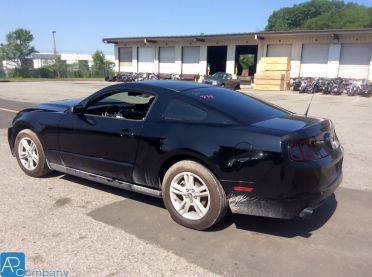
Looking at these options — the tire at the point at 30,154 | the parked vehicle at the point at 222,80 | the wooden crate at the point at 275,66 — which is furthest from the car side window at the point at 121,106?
the wooden crate at the point at 275,66

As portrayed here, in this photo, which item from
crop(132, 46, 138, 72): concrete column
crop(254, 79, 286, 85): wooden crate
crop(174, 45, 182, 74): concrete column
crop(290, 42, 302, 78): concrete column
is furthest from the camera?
crop(132, 46, 138, 72): concrete column

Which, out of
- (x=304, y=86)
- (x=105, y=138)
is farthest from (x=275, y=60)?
(x=105, y=138)

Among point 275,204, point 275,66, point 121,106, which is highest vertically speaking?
point 275,66

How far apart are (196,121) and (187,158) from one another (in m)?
0.39

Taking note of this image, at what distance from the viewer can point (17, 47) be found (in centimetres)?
8319

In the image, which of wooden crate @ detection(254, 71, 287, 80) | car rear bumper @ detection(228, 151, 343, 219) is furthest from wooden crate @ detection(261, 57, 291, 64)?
car rear bumper @ detection(228, 151, 343, 219)

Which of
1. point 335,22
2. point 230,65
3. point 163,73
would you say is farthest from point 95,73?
point 335,22

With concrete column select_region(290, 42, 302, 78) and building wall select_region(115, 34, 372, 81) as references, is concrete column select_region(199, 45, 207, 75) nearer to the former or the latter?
building wall select_region(115, 34, 372, 81)

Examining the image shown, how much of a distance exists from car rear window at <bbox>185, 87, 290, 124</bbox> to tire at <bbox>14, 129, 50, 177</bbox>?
2.43 metres

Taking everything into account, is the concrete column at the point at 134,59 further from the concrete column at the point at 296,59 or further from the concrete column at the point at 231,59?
the concrete column at the point at 296,59

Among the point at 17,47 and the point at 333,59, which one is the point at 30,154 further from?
the point at 17,47

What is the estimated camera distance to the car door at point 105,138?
4148 millimetres

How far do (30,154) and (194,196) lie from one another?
2834 millimetres

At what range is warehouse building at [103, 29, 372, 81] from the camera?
2798 cm
